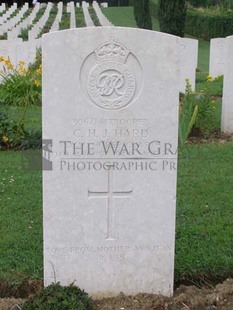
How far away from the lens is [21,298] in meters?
3.60

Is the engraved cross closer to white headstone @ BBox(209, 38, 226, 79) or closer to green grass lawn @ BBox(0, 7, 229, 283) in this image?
green grass lawn @ BBox(0, 7, 229, 283)

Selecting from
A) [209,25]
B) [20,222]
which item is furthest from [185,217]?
[209,25]

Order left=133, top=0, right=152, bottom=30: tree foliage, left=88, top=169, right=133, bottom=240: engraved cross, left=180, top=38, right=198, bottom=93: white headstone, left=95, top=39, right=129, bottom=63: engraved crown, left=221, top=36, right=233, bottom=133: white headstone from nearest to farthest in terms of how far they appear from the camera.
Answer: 1. left=95, top=39, right=129, bottom=63: engraved crown
2. left=88, top=169, right=133, bottom=240: engraved cross
3. left=221, top=36, right=233, bottom=133: white headstone
4. left=180, top=38, right=198, bottom=93: white headstone
5. left=133, top=0, right=152, bottom=30: tree foliage

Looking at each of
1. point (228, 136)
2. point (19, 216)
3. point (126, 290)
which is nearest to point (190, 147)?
point (228, 136)

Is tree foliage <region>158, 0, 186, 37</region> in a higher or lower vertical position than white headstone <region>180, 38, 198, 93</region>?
higher

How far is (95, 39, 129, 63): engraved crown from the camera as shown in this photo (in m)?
3.18

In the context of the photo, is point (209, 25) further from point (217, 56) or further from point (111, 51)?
point (111, 51)

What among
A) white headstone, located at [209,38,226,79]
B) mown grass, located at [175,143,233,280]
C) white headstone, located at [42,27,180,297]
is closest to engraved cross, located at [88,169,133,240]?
white headstone, located at [42,27,180,297]

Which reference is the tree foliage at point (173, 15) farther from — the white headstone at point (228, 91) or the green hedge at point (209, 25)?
the white headstone at point (228, 91)

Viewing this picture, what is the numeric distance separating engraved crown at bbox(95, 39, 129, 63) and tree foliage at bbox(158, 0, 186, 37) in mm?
17940

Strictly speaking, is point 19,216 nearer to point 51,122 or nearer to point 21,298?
point 21,298

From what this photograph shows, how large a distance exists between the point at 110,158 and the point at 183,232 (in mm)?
1377

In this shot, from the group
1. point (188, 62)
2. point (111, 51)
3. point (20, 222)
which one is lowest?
point (20, 222)

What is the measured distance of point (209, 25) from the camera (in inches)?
1101
